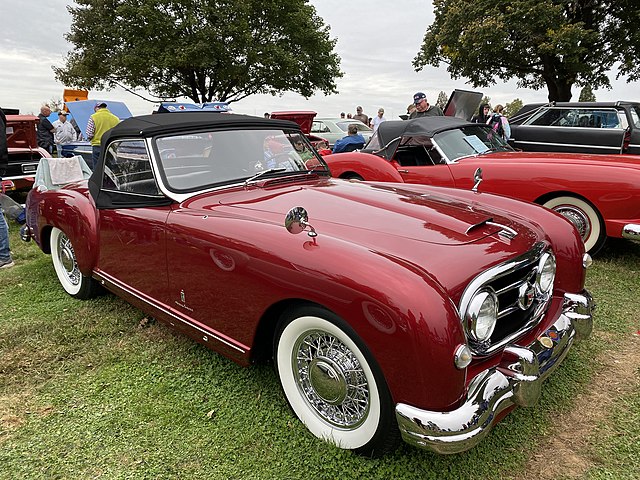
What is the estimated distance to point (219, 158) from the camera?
10.3ft

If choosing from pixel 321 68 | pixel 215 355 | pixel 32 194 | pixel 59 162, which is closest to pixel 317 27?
pixel 321 68

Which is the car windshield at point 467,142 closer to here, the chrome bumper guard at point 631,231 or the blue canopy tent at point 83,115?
the chrome bumper guard at point 631,231

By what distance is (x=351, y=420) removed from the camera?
211cm

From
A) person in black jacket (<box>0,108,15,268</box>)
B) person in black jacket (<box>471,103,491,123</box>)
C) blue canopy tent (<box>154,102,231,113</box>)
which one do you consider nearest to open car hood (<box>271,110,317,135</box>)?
blue canopy tent (<box>154,102,231,113</box>)

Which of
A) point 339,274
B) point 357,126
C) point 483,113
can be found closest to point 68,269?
point 339,274

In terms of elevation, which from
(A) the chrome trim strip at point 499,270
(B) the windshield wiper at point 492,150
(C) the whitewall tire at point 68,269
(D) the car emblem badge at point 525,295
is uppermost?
(B) the windshield wiper at point 492,150

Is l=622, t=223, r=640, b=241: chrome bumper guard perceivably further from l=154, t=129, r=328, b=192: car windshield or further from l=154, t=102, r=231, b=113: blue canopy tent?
l=154, t=102, r=231, b=113: blue canopy tent

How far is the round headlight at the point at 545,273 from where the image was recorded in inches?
91.2

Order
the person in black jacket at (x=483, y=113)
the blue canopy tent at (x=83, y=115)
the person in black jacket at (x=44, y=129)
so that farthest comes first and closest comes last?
the person in black jacket at (x=44, y=129), the person in black jacket at (x=483, y=113), the blue canopy tent at (x=83, y=115)

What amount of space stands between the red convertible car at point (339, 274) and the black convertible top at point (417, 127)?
2535 mm

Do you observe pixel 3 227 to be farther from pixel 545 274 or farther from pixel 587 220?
pixel 587 220

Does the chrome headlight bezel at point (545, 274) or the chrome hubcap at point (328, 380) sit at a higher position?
the chrome headlight bezel at point (545, 274)

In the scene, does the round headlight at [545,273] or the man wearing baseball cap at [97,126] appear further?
the man wearing baseball cap at [97,126]

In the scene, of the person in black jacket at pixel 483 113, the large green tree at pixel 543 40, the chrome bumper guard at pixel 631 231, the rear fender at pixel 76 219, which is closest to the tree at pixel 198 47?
the large green tree at pixel 543 40
